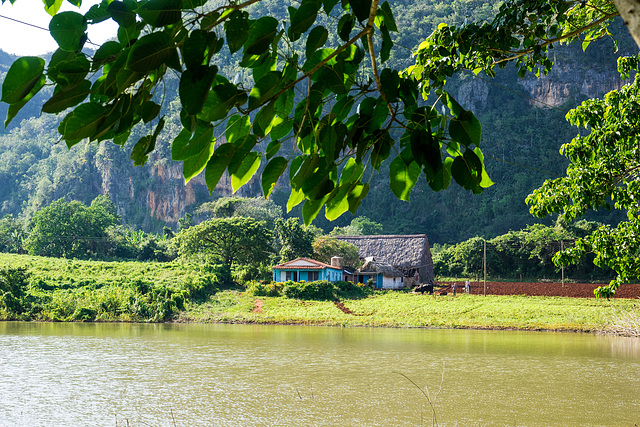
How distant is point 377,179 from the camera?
5975 cm

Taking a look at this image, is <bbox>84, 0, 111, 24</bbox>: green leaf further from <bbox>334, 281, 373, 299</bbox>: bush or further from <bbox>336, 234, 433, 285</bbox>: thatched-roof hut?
<bbox>336, 234, 433, 285</bbox>: thatched-roof hut

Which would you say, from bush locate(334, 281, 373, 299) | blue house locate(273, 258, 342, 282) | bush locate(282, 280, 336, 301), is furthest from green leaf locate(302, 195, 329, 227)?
blue house locate(273, 258, 342, 282)

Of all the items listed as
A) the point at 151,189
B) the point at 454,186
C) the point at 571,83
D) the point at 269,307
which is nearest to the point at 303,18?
the point at 269,307

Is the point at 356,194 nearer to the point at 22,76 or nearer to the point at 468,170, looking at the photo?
the point at 468,170

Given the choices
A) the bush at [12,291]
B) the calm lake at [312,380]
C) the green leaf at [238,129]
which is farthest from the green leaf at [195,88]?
the bush at [12,291]

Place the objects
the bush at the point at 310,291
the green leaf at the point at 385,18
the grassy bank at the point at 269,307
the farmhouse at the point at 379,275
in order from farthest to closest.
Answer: the farmhouse at the point at 379,275 → the bush at the point at 310,291 → the grassy bank at the point at 269,307 → the green leaf at the point at 385,18

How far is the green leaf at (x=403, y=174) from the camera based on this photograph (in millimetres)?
1006

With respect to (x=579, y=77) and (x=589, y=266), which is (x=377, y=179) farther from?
(x=589, y=266)

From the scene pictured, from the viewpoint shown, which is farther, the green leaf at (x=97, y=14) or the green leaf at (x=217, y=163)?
the green leaf at (x=217, y=163)

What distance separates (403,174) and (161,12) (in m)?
0.55

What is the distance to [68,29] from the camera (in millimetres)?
691

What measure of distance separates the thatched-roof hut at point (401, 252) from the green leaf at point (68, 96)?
28.9 m

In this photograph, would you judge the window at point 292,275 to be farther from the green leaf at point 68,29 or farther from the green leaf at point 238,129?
the green leaf at point 68,29

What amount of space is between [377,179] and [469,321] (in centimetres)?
4386
